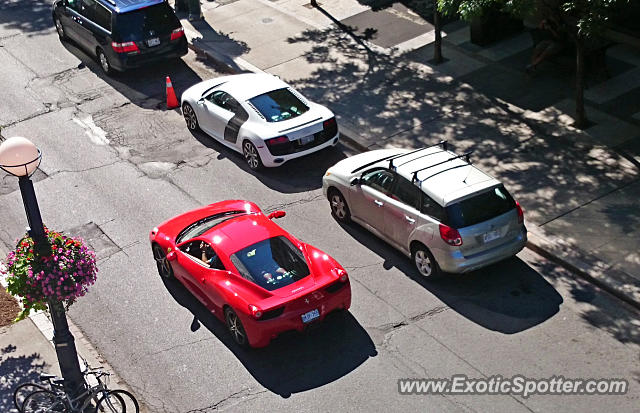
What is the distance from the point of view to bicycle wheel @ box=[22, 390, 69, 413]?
1138 cm

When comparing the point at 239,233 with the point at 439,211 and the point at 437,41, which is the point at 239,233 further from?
the point at 437,41

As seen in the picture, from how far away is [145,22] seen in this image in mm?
22484

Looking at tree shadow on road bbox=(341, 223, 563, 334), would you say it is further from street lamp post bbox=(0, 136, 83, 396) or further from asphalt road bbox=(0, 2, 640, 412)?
street lamp post bbox=(0, 136, 83, 396)

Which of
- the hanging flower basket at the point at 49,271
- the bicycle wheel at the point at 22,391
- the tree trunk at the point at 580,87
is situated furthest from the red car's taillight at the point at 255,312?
the tree trunk at the point at 580,87

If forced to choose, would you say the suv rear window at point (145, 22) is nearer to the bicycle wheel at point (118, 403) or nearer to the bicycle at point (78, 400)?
the bicycle wheel at point (118, 403)

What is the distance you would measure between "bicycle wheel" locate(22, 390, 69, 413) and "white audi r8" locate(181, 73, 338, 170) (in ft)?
24.8

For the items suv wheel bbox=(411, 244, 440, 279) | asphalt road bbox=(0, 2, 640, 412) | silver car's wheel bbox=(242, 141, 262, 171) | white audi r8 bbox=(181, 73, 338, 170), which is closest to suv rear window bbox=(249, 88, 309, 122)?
white audi r8 bbox=(181, 73, 338, 170)

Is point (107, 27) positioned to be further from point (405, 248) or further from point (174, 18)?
point (405, 248)

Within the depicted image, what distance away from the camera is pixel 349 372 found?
41.4 feet

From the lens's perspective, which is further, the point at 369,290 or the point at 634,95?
the point at 634,95

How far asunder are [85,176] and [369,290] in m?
7.31

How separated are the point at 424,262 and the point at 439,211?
38.4 inches

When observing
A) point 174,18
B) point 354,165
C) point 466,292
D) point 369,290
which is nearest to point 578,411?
point 466,292

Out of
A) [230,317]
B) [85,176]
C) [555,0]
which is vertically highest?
[555,0]
